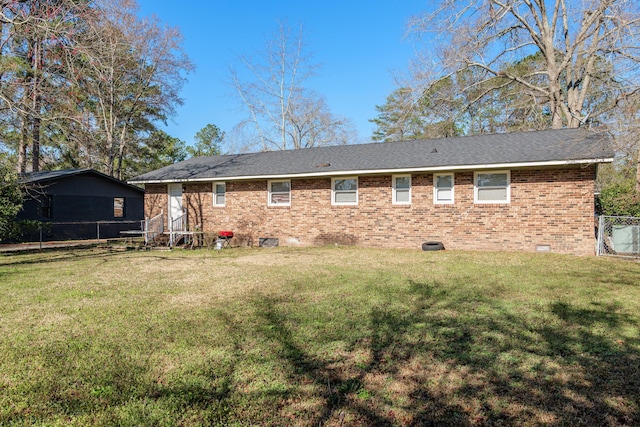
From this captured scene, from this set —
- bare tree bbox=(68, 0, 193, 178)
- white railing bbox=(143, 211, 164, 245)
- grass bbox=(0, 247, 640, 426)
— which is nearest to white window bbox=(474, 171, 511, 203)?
grass bbox=(0, 247, 640, 426)

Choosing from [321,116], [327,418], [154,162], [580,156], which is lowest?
[327,418]

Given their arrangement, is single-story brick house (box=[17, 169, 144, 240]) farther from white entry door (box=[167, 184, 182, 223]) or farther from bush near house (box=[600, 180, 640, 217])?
bush near house (box=[600, 180, 640, 217])

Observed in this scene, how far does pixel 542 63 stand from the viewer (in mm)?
21891

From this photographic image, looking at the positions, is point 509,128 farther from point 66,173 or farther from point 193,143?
point 193,143

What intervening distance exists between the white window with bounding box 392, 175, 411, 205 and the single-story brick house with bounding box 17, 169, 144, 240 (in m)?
12.0

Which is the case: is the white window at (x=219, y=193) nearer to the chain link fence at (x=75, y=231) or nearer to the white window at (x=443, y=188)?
the chain link fence at (x=75, y=231)

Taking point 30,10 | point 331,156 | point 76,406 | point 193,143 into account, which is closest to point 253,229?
point 331,156

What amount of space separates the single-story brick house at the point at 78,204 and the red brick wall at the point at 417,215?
6.02 meters

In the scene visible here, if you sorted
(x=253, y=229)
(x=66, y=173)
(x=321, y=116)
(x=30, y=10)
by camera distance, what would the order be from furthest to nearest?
(x=321, y=116) → (x=66, y=173) → (x=253, y=229) → (x=30, y=10)

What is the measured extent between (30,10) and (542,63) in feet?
80.5

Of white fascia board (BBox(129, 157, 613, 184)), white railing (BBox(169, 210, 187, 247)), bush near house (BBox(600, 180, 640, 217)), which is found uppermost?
white fascia board (BBox(129, 157, 613, 184))

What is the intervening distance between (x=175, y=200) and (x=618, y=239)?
1629 cm

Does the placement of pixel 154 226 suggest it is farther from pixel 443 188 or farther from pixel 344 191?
pixel 443 188

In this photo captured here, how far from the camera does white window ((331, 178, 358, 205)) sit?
1342cm
